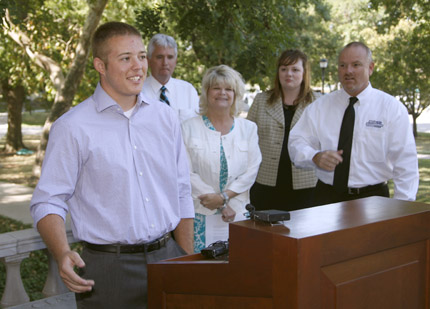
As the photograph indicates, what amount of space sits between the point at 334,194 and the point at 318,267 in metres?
2.55

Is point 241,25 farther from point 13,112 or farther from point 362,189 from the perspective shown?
point 13,112

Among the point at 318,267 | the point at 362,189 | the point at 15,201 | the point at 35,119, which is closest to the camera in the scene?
the point at 318,267

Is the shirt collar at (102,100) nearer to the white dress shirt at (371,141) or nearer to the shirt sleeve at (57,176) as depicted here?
the shirt sleeve at (57,176)

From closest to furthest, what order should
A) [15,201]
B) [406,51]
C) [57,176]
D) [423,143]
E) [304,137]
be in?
[57,176]
[304,137]
[15,201]
[406,51]
[423,143]

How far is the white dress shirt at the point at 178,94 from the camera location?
456 cm

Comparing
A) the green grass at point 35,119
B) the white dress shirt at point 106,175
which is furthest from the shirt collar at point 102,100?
the green grass at point 35,119

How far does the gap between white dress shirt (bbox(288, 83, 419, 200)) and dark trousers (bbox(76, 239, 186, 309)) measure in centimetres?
160

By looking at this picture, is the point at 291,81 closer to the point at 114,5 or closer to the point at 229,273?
the point at 229,273

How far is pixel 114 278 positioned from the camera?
7.79 feet

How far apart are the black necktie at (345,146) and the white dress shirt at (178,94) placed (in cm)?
128

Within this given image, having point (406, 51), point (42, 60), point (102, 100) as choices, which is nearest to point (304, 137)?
point (102, 100)

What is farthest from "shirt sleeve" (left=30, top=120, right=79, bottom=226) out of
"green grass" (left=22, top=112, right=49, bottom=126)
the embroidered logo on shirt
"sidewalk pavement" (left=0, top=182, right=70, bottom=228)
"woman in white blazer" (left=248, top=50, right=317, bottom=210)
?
"green grass" (left=22, top=112, right=49, bottom=126)

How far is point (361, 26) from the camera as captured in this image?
1548 inches

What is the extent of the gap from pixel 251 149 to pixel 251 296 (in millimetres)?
2724
